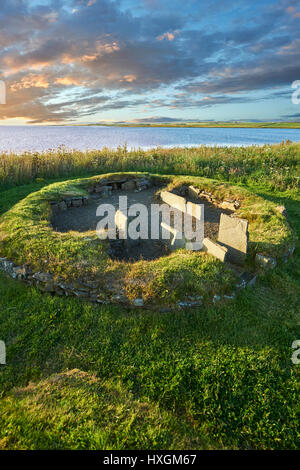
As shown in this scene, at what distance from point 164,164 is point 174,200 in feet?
22.5

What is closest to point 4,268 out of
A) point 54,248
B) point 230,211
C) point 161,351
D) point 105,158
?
point 54,248

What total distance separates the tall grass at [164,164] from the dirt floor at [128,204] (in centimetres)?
428

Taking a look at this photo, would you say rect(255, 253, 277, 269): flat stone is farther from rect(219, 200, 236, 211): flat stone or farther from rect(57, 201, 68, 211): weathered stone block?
rect(57, 201, 68, 211): weathered stone block

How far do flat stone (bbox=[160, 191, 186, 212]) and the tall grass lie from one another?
508cm

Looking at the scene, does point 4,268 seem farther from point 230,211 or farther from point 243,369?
point 230,211

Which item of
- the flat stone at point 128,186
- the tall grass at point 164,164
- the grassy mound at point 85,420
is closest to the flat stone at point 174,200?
the flat stone at point 128,186

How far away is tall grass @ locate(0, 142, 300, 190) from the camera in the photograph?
1173 centimetres

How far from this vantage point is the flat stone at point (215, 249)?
4832mm

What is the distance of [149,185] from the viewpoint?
10.1m

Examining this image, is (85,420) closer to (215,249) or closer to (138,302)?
(138,302)

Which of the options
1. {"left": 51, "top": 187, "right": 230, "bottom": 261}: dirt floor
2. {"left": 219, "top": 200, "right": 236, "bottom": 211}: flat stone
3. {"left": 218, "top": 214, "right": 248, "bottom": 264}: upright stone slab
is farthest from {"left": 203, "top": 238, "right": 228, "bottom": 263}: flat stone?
{"left": 219, "top": 200, "right": 236, "bottom": 211}: flat stone

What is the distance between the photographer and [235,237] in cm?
521

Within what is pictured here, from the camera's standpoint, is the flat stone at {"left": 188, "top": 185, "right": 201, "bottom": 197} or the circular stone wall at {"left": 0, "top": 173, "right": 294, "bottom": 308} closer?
the circular stone wall at {"left": 0, "top": 173, "right": 294, "bottom": 308}

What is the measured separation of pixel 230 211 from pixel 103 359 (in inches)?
232
